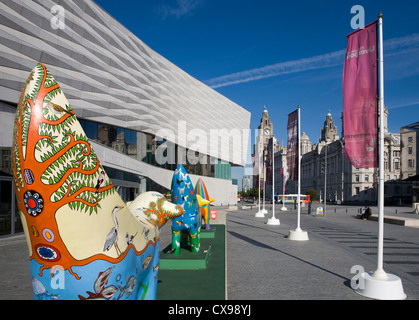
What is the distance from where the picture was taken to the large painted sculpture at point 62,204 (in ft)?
9.61

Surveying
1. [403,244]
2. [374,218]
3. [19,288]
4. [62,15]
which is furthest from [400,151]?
[19,288]

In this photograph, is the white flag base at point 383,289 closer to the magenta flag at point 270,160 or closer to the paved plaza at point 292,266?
the paved plaza at point 292,266

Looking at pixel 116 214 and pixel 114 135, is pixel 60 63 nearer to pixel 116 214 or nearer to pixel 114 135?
pixel 114 135

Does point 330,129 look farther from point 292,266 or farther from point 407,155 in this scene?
point 292,266

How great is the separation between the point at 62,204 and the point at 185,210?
7004 mm

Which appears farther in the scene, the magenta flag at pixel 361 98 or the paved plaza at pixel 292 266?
the magenta flag at pixel 361 98

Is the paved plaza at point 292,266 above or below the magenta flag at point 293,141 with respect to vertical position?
below

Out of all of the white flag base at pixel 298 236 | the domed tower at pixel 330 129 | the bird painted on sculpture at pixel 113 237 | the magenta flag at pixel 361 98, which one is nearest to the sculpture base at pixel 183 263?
the magenta flag at pixel 361 98

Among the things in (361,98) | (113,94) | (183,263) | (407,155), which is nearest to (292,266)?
(183,263)

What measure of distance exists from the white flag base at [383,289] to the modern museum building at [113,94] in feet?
49.6

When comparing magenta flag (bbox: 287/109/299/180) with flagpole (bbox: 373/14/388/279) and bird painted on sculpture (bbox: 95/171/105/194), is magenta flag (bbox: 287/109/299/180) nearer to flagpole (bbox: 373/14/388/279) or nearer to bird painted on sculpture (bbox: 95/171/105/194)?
flagpole (bbox: 373/14/388/279)

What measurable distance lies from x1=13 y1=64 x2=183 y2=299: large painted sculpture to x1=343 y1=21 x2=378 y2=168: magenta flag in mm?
6725

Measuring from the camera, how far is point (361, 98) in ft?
27.3
